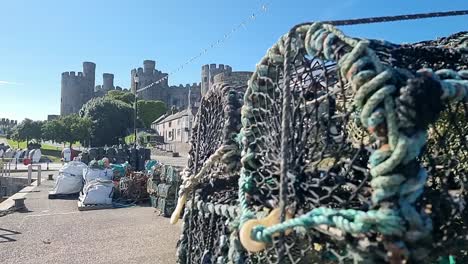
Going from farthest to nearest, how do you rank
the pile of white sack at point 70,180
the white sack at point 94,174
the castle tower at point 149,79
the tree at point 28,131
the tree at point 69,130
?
the castle tower at point 149,79 < the tree at point 28,131 < the tree at point 69,130 < the pile of white sack at point 70,180 < the white sack at point 94,174

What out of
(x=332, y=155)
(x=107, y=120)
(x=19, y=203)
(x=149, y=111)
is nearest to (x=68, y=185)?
(x=19, y=203)

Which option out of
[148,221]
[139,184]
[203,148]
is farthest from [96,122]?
[203,148]

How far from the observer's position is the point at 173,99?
7231cm

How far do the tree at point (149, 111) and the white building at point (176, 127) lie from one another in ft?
18.0

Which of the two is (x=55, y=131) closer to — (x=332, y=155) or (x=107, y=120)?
(x=107, y=120)

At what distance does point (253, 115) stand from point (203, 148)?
137 centimetres

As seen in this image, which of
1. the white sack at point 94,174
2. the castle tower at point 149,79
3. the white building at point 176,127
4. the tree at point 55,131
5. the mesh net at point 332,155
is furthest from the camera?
the castle tower at point 149,79

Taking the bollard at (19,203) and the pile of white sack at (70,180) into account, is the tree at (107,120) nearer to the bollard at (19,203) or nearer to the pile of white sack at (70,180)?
the pile of white sack at (70,180)

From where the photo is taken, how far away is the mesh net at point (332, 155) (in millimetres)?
1336

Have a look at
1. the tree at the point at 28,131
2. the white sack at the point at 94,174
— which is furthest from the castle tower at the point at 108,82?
the white sack at the point at 94,174

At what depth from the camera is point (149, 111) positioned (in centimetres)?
6134

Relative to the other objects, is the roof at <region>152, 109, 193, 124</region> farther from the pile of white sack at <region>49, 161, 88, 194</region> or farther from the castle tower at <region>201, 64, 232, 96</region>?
the pile of white sack at <region>49, 161, 88, 194</region>

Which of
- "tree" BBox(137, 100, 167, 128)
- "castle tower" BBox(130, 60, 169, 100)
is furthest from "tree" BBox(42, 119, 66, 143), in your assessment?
"castle tower" BBox(130, 60, 169, 100)

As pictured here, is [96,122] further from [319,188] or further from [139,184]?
[319,188]
